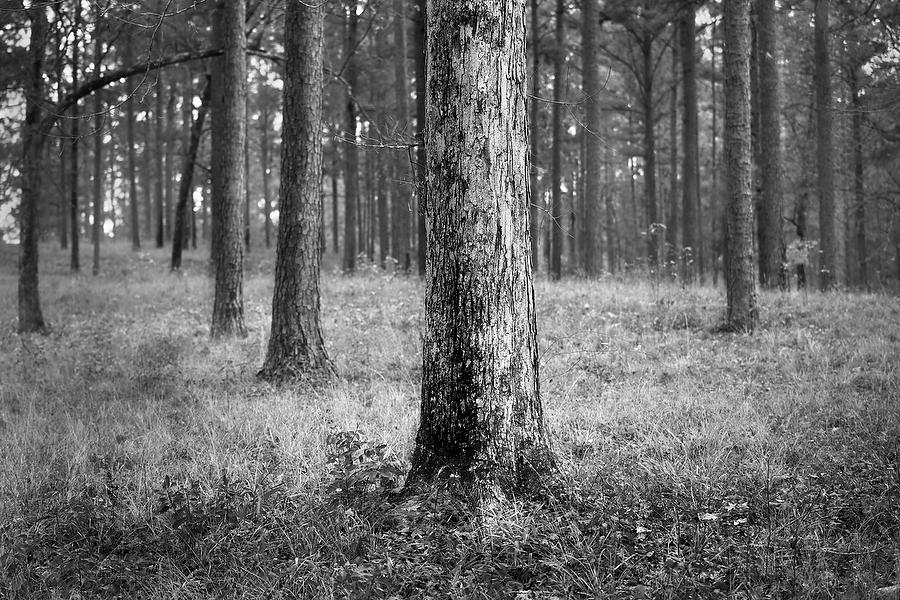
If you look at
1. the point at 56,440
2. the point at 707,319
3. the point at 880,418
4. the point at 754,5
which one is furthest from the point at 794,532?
the point at 754,5

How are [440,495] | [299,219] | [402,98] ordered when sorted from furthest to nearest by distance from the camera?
1. [402,98]
2. [299,219]
3. [440,495]

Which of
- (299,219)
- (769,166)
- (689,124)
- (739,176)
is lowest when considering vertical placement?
(299,219)

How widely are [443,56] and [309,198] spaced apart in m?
4.07

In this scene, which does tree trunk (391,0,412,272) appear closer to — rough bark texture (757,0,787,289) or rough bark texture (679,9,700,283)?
rough bark texture (679,9,700,283)

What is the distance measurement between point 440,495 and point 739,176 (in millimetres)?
7580

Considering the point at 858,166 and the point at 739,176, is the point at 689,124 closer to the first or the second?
the point at 858,166

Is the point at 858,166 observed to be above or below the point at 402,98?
below

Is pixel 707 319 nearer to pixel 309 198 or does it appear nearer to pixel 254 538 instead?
pixel 309 198

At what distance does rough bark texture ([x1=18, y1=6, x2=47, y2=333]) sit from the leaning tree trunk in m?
10.9

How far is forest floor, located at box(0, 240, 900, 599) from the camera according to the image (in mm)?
3090

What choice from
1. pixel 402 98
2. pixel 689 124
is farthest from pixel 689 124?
pixel 402 98

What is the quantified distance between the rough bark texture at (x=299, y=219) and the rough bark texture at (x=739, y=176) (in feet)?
19.1

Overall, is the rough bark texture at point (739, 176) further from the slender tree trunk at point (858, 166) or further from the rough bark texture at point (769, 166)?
the slender tree trunk at point (858, 166)

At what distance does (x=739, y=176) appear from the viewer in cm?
916
